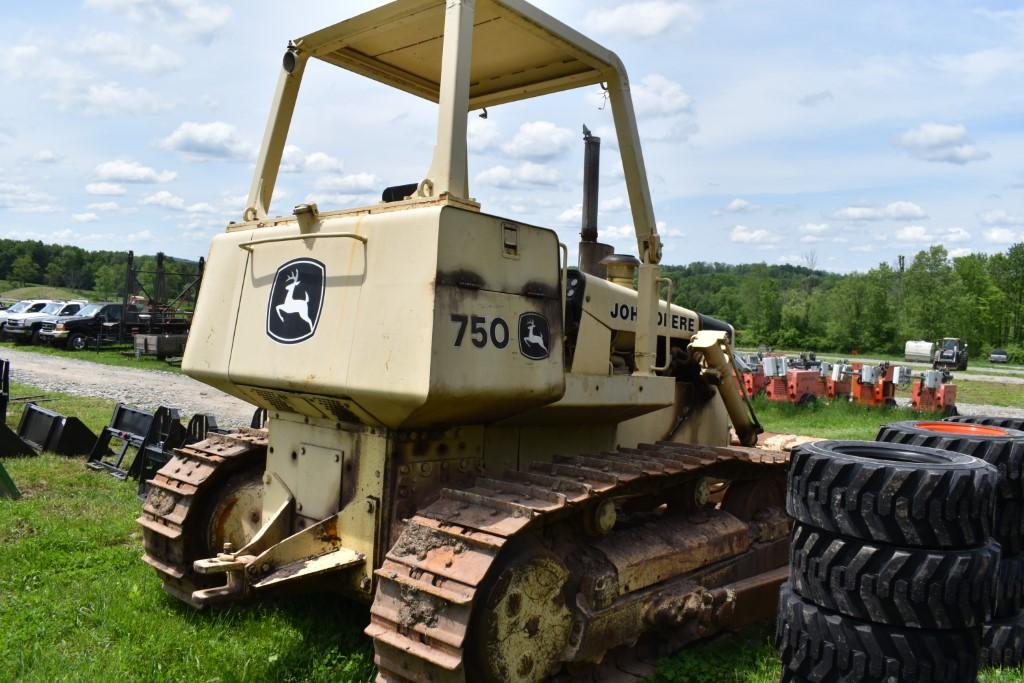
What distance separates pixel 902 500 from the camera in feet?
12.3

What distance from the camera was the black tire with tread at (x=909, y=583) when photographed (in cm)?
370

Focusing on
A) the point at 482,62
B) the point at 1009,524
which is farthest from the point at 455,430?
the point at 1009,524

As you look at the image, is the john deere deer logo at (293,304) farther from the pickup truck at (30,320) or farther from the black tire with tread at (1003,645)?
the pickup truck at (30,320)

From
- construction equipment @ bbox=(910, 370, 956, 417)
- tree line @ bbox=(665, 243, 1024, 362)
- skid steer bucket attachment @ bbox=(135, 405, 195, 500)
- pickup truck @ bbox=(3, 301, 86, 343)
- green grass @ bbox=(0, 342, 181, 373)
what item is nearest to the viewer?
skid steer bucket attachment @ bbox=(135, 405, 195, 500)

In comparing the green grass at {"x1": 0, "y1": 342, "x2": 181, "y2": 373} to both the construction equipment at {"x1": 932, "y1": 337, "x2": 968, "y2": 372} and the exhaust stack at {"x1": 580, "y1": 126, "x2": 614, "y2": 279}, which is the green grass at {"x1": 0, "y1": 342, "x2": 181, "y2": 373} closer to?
the exhaust stack at {"x1": 580, "y1": 126, "x2": 614, "y2": 279}

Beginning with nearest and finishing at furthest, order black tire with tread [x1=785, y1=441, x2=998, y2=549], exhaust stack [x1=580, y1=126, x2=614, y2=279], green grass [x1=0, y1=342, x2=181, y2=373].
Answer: black tire with tread [x1=785, y1=441, x2=998, y2=549] → exhaust stack [x1=580, y1=126, x2=614, y2=279] → green grass [x1=0, y1=342, x2=181, y2=373]

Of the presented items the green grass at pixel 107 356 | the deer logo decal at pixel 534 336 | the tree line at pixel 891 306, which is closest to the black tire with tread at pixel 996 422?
the deer logo decal at pixel 534 336

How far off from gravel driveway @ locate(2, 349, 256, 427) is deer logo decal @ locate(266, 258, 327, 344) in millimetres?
9030

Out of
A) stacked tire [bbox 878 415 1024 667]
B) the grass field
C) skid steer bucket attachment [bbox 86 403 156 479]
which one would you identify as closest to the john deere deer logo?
the grass field

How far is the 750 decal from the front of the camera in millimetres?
3902

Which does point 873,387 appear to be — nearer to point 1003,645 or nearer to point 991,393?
point 991,393

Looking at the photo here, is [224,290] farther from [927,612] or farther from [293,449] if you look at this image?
[927,612]

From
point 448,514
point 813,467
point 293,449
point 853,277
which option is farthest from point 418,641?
point 853,277

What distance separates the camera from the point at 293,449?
16.0ft
